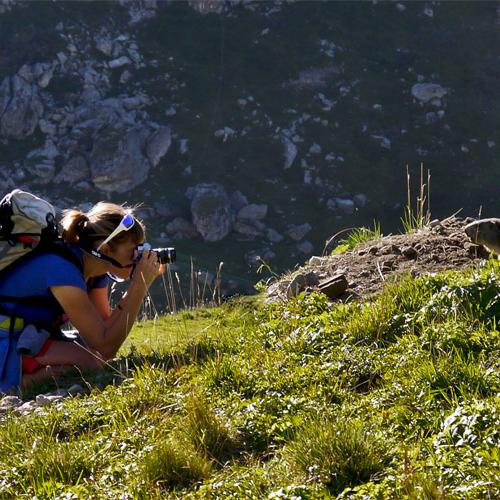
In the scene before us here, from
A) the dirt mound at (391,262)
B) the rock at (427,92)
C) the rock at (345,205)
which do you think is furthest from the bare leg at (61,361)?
the rock at (427,92)

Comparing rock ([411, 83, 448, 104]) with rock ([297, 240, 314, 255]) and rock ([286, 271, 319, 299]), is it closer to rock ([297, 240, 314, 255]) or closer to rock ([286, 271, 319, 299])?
rock ([297, 240, 314, 255])

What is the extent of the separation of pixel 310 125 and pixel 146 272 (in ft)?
157

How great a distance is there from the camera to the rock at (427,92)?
177 ft

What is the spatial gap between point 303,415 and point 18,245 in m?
2.51

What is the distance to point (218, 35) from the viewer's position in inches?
2329

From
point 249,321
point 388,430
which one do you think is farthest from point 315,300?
point 388,430

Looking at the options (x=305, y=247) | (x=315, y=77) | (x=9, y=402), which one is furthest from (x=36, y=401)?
(x=315, y=77)

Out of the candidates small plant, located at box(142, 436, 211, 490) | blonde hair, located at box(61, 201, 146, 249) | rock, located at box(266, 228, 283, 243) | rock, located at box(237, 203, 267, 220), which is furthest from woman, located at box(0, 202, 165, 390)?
rock, located at box(237, 203, 267, 220)

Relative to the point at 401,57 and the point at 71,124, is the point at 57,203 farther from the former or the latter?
the point at 401,57

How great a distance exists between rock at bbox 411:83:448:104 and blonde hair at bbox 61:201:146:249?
50.8 m

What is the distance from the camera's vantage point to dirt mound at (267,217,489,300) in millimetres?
6594

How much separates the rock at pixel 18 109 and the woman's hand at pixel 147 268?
47872 millimetres

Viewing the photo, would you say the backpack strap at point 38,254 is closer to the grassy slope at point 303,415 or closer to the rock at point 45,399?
the grassy slope at point 303,415

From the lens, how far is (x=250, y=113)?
53062 mm
